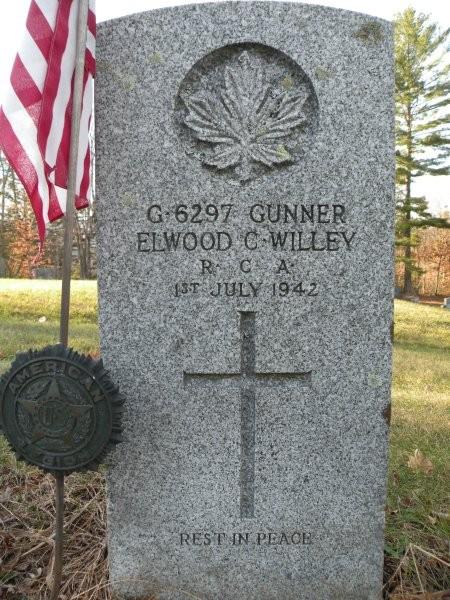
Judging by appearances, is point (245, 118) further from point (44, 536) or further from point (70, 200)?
point (44, 536)

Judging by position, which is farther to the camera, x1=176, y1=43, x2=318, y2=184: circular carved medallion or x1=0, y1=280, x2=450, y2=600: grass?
x1=0, y1=280, x2=450, y2=600: grass

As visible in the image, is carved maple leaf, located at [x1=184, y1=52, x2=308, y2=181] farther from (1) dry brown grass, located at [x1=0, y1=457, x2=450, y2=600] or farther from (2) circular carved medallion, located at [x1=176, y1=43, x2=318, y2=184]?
(1) dry brown grass, located at [x1=0, y1=457, x2=450, y2=600]

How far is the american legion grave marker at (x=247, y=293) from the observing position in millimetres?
2121

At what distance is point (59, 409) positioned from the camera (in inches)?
79.7

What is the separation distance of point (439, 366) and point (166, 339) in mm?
5402

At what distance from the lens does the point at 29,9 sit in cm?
213

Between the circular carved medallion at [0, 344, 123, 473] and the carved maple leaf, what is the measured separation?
37.6 inches

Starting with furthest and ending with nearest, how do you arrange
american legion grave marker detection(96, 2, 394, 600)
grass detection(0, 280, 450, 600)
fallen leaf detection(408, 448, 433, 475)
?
fallen leaf detection(408, 448, 433, 475)
grass detection(0, 280, 450, 600)
american legion grave marker detection(96, 2, 394, 600)

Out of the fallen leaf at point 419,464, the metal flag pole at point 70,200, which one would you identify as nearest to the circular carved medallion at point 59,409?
the metal flag pole at point 70,200

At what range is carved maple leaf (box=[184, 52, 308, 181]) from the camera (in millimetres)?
2133

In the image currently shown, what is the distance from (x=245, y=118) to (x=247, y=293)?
685 mm

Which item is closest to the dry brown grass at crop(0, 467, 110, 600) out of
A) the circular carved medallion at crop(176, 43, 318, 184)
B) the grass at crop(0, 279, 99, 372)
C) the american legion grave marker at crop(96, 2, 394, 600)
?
the american legion grave marker at crop(96, 2, 394, 600)

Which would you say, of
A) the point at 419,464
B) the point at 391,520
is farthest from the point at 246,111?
the point at 419,464

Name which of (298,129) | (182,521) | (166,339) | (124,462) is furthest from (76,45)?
(182,521)
